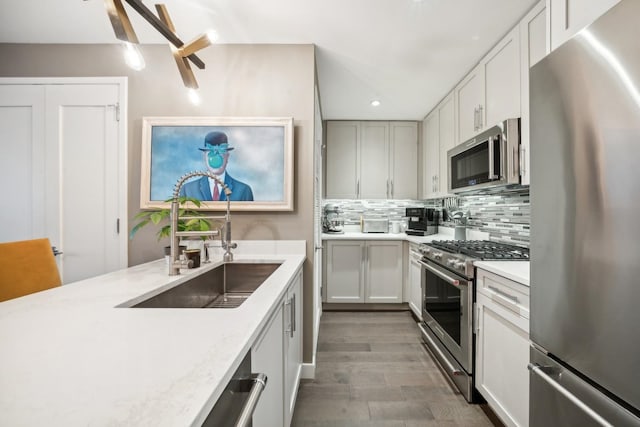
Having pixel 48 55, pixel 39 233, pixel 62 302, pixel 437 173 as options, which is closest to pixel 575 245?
pixel 62 302

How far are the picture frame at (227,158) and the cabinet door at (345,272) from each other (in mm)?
1535

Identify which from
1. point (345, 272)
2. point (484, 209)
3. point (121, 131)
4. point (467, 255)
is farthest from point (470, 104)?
point (121, 131)

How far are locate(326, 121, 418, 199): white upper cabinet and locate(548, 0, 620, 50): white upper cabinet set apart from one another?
273 cm

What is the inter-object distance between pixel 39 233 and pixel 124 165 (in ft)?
2.60

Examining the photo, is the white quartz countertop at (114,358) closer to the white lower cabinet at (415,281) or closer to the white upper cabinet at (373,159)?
A: the white lower cabinet at (415,281)

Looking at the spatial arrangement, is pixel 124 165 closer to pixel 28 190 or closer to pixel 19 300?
pixel 28 190

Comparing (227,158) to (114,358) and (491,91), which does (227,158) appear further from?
(491,91)

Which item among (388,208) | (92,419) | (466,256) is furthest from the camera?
(388,208)

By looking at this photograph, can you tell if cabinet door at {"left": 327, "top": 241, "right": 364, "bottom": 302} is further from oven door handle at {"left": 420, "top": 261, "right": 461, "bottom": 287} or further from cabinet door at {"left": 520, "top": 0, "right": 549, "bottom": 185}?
cabinet door at {"left": 520, "top": 0, "right": 549, "bottom": 185}

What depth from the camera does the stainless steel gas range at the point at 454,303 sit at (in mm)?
1772

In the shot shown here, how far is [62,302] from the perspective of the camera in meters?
0.91

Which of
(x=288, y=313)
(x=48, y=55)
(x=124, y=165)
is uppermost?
(x=48, y=55)

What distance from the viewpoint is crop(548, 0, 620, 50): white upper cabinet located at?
87 cm

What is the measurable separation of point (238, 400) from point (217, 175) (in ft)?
5.42
